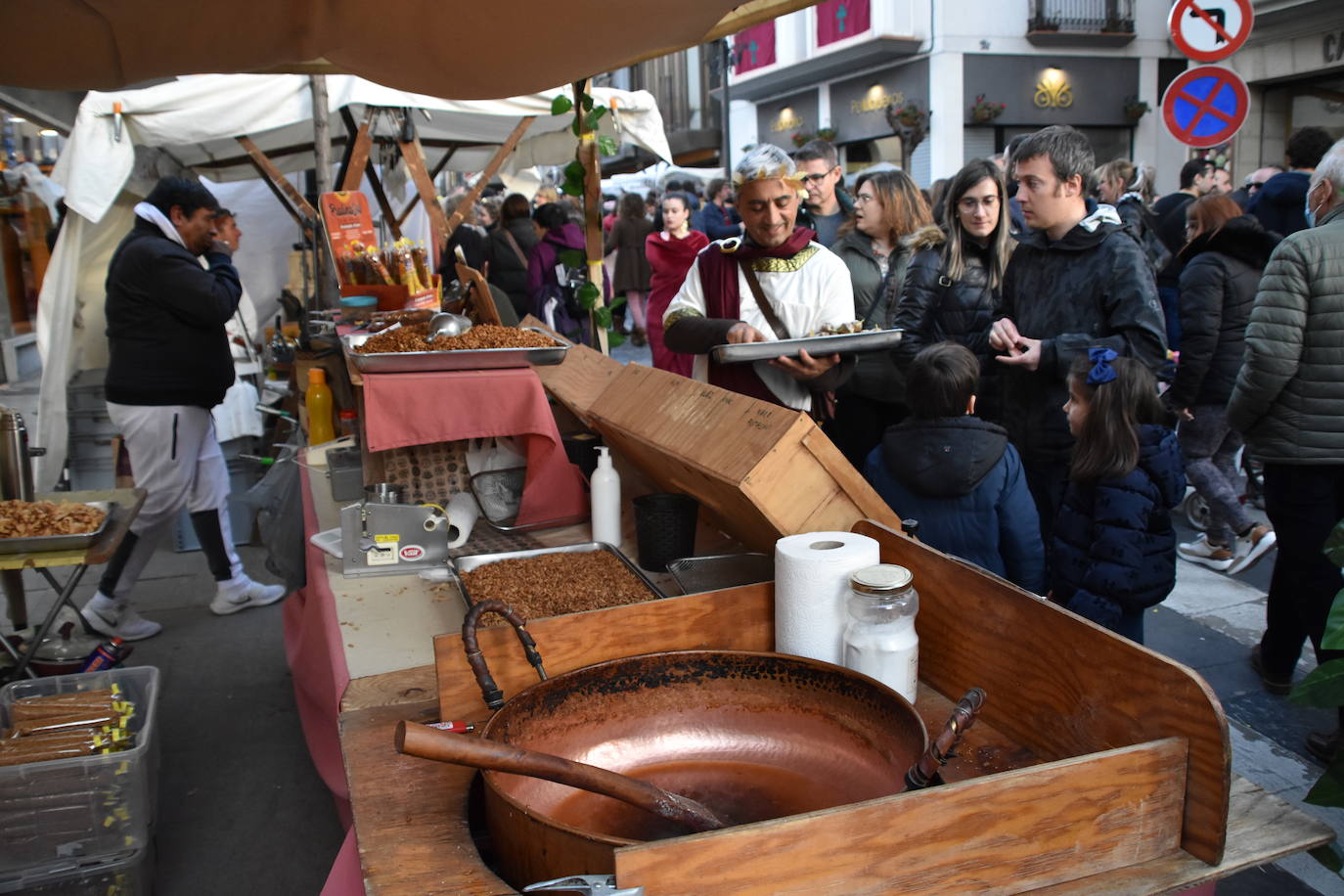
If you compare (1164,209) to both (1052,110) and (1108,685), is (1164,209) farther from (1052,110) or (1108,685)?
(1052,110)

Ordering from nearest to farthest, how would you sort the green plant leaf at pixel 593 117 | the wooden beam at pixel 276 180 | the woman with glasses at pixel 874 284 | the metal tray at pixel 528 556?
the metal tray at pixel 528 556
the green plant leaf at pixel 593 117
the woman with glasses at pixel 874 284
the wooden beam at pixel 276 180

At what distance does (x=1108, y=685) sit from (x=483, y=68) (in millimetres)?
1919


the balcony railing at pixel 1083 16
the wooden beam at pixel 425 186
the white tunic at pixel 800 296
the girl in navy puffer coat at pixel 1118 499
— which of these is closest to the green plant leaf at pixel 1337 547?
the girl in navy puffer coat at pixel 1118 499

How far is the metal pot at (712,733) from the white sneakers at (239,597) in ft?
12.2

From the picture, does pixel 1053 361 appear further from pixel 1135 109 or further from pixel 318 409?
pixel 1135 109

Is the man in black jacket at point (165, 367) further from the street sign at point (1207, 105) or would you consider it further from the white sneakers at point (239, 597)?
the street sign at point (1207, 105)

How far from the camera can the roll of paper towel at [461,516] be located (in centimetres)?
263

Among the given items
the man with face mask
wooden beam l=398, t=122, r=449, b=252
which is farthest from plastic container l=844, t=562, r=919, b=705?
wooden beam l=398, t=122, r=449, b=252

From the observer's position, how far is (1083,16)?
19.0m

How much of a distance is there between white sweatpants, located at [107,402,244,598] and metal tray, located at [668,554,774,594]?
10.3 ft

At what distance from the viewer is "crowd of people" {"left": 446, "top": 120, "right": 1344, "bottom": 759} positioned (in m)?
2.66

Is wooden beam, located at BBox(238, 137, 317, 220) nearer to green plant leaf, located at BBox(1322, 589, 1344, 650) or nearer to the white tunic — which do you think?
the white tunic

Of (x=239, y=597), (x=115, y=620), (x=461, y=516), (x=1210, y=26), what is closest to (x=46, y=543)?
(x=461, y=516)

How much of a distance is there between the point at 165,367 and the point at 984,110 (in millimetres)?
17147
